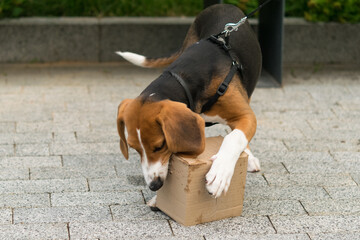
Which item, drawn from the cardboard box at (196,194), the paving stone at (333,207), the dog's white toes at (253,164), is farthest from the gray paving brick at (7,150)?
the paving stone at (333,207)

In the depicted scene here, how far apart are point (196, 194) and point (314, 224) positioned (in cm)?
85

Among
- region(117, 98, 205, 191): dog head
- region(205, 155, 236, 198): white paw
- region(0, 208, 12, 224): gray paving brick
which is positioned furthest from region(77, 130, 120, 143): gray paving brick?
region(205, 155, 236, 198): white paw

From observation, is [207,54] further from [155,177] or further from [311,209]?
[311,209]

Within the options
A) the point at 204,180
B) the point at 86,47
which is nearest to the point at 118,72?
the point at 86,47

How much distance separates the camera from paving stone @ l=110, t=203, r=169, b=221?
4.26 m

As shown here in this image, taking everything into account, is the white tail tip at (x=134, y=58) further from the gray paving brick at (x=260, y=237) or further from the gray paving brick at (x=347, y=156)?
the gray paving brick at (x=260, y=237)

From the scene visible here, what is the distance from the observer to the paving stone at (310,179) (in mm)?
4883

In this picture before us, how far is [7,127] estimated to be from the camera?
5871mm

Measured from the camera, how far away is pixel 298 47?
7.92 metres

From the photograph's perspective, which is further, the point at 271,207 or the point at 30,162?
the point at 30,162

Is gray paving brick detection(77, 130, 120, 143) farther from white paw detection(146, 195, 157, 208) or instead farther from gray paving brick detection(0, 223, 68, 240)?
gray paving brick detection(0, 223, 68, 240)

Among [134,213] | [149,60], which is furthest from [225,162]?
[149,60]

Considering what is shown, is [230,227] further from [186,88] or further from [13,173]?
[13,173]

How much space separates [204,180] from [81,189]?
1114mm
